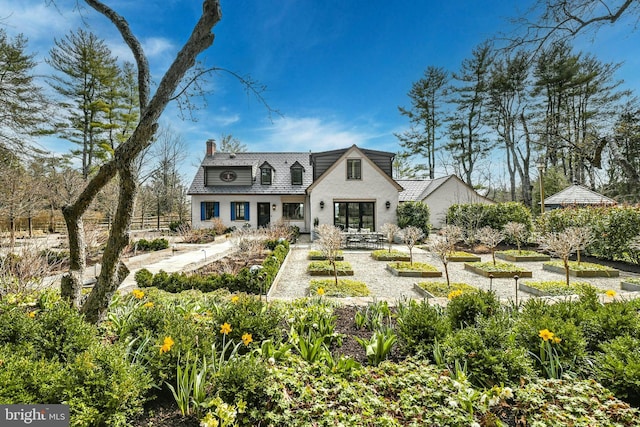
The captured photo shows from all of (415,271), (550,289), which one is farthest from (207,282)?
(550,289)

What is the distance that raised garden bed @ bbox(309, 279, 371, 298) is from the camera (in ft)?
20.2

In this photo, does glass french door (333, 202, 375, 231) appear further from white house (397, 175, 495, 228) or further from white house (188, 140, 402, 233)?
white house (397, 175, 495, 228)

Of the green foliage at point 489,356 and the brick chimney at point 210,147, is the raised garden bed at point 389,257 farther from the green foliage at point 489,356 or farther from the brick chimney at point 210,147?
the brick chimney at point 210,147

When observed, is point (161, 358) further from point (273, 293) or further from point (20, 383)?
point (273, 293)

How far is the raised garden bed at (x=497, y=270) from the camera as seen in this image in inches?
325

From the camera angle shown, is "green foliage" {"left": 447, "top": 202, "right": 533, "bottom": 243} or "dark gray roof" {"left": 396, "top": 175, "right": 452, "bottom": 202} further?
"dark gray roof" {"left": 396, "top": 175, "right": 452, "bottom": 202}

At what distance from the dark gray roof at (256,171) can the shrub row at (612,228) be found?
1539cm

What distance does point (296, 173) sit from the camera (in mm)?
21219

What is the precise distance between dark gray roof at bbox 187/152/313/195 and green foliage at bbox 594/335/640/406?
1859 cm

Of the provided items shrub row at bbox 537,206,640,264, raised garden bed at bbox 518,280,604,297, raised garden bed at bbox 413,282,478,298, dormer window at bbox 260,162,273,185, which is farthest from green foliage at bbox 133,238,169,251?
shrub row at bbox 537,206,640,264

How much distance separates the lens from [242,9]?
4.85 metres

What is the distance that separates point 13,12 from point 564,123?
3202 cm

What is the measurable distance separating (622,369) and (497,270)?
720 centimetres

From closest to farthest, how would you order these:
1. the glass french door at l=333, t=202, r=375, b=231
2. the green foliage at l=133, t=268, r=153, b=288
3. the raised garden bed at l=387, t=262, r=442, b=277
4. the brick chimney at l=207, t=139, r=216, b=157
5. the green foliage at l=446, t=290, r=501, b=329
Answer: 1. the green foliage at l=446, t=290, r=501, b=329
2. the green foliage at l=133, t=268, r=153, b=288
3. the raised garden bed at l=387, t=262, r=442, b=277
4. the glass french door at l=333, t=202, r=375, b=231
5. the brick chimney at l=207, t=139, r=216, b=157
